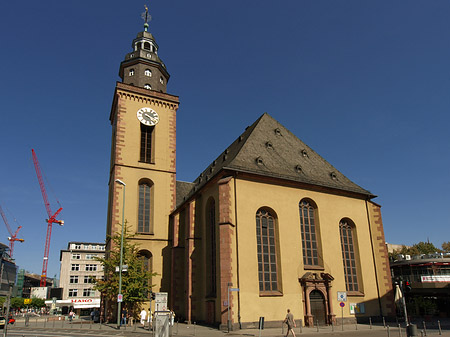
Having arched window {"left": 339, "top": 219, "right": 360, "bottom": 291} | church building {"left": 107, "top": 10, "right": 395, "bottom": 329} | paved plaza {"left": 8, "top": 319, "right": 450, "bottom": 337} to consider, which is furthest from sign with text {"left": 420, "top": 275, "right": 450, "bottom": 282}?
paved plaza {"left": 8, "top": 319, "right": 450, "bottom": 337}

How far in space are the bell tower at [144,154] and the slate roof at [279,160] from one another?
547cm

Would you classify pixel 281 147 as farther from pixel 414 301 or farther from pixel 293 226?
pixel 414 301

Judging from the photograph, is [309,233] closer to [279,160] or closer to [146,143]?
[279,160]

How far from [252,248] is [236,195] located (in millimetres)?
3597

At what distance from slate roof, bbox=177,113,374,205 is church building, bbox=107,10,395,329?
13 centimetres

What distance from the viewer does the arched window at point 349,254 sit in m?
27.4

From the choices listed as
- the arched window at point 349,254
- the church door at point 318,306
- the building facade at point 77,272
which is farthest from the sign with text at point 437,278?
the building facade at point 77,272

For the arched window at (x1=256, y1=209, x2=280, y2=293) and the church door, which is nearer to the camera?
the arched window at (x1=256, y1=209, x2=280, y2=293)

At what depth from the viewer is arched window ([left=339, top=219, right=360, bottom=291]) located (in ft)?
89.8

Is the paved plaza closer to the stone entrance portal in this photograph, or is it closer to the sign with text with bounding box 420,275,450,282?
the stone entrance portal

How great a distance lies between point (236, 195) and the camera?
82.5 ft

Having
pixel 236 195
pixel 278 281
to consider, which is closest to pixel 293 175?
pixel 236 195

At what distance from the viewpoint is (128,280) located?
27.7 metres

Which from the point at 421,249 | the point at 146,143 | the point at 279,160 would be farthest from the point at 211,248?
the point at 421,249
